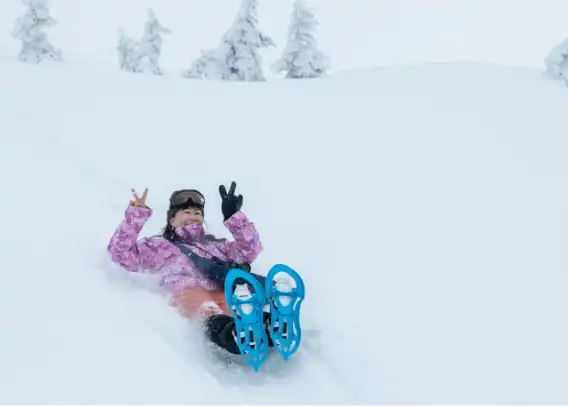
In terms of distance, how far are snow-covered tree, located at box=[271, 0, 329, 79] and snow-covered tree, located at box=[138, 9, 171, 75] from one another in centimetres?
1348

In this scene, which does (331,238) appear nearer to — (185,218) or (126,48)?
(185,218)

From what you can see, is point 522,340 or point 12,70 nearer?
point 522,340

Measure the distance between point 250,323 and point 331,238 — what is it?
7.34 feet

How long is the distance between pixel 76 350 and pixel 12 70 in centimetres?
1407

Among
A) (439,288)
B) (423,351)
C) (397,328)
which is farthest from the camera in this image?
(439,288)

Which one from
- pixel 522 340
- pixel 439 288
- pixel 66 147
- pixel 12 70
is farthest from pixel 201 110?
pixel 522 340

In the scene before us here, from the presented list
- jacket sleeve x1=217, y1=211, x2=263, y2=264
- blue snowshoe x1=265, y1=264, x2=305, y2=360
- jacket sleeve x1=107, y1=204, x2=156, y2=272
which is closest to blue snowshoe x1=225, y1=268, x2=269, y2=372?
blue snowshoe x1=265, y1=264, x2=305, y2=360

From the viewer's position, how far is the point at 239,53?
22047 millimetres

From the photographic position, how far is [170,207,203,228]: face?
5.23 metres

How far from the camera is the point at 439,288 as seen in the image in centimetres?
443

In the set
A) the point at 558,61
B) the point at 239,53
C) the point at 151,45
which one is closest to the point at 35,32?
the point at 151,45

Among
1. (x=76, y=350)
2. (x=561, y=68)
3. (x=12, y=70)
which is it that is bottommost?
(x=76, y=350)

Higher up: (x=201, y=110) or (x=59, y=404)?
(x=201, y=110)

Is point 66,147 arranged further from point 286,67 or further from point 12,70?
point 286,67
